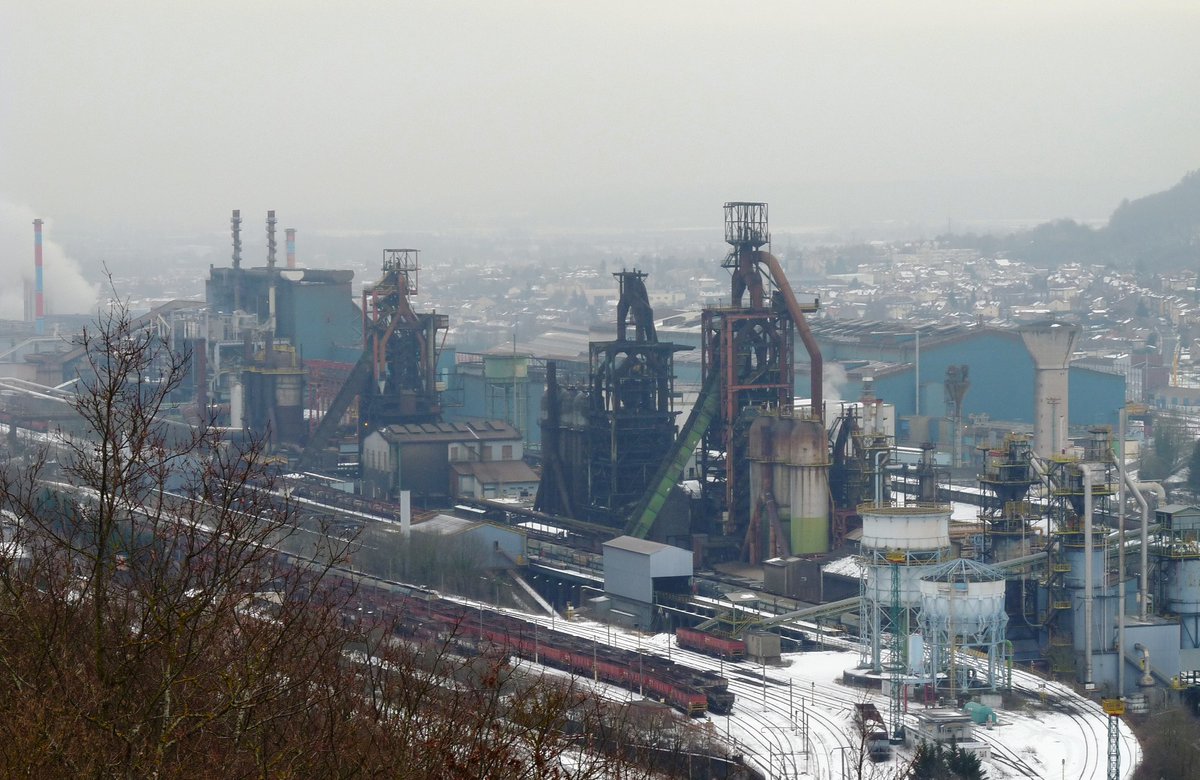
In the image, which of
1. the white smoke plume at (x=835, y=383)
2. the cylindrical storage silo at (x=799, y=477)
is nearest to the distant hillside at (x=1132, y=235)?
the white smoke plume at (x=835, y=383)

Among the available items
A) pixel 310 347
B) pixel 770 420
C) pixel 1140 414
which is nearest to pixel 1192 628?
pixel 770 420

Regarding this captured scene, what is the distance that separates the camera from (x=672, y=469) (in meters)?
39.0

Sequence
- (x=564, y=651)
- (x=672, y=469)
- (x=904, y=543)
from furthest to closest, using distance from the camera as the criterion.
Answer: (x=672, y=469) → (x=904, y=543) → (x=564, y=651)

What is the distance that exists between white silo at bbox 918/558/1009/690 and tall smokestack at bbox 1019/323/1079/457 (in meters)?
22.1

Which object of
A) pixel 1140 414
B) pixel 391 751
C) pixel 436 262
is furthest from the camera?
pixel 436 262

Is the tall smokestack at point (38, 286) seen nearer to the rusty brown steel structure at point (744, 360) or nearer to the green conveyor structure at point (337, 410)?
the green conveyor structure at point (337, 410)

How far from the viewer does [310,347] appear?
6775 centimetres

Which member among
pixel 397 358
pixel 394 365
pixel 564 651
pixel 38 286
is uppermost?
pixel 38 286

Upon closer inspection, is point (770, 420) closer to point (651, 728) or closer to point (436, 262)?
point (651, 728)

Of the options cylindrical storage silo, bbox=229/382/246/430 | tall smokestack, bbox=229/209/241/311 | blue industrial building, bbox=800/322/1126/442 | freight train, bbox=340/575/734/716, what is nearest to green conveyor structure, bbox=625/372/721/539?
freight train, bbox=340/575/734/716

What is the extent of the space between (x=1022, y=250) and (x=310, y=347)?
79.7m

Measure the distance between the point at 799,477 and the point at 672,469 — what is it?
3298 mm

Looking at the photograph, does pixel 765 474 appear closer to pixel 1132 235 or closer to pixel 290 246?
pixel 290 246

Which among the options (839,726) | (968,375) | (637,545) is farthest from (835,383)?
(839,726)
